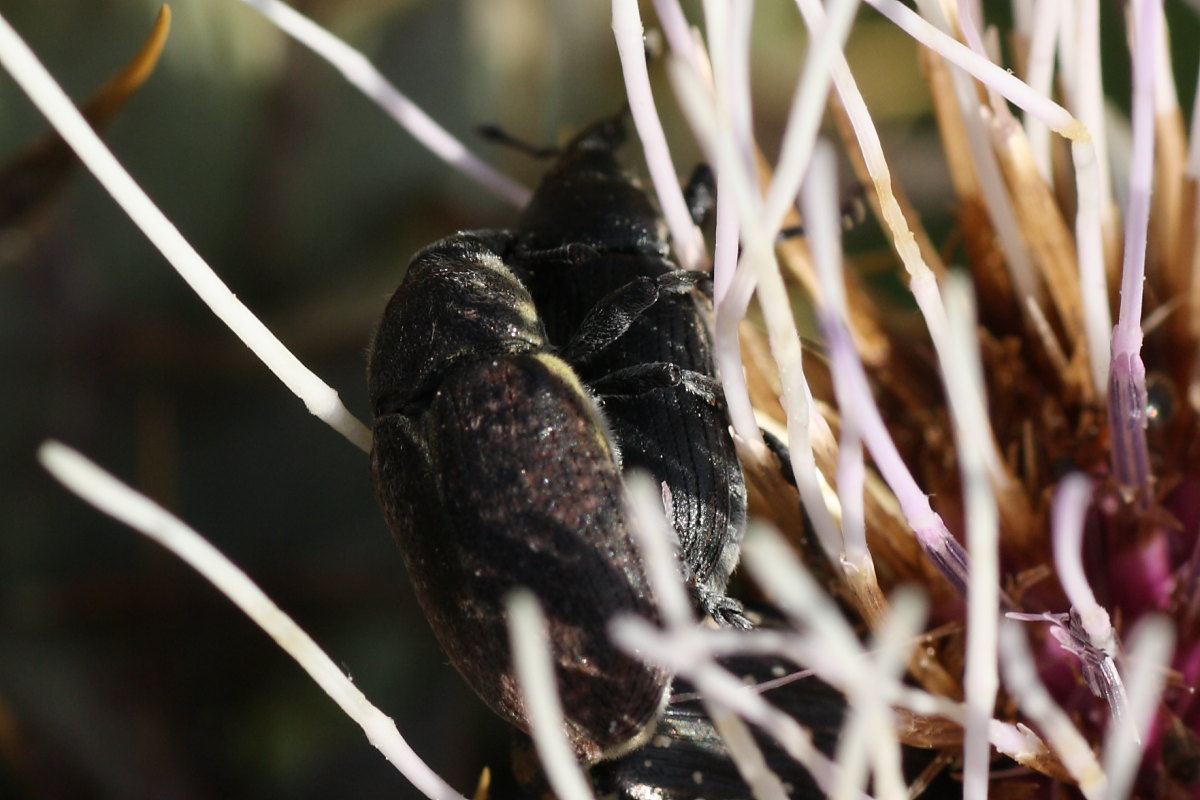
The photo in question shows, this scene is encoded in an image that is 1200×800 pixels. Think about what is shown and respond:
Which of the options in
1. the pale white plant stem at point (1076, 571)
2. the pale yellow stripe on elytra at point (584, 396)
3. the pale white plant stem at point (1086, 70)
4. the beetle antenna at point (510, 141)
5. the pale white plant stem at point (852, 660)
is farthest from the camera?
the beetle antenna at point (510, 141)

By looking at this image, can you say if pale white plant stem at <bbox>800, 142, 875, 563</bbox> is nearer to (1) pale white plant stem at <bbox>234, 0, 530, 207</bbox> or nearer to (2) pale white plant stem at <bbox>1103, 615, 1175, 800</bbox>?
(2) pale white plant stem at <bbox>1103, 615, 1175, 800</bbox>

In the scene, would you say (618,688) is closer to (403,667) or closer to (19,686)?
(403,667)

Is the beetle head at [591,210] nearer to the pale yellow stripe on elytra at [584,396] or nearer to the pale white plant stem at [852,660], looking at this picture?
the pale yellow stripe on elytra at [584,396]

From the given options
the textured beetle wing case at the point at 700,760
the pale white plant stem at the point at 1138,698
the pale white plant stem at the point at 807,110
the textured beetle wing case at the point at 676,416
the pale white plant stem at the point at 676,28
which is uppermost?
the pale white plant stem at the point at 676,28

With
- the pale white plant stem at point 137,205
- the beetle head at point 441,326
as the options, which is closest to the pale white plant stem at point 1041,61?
the beetle head at point 441,326

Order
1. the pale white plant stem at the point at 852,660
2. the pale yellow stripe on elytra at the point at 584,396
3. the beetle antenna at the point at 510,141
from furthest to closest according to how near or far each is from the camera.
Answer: the beetle antenna at the point at 510,141, the pale yellow stripe on elytra at the point at 584,396, the pale white plant stem at the point at 852,660
